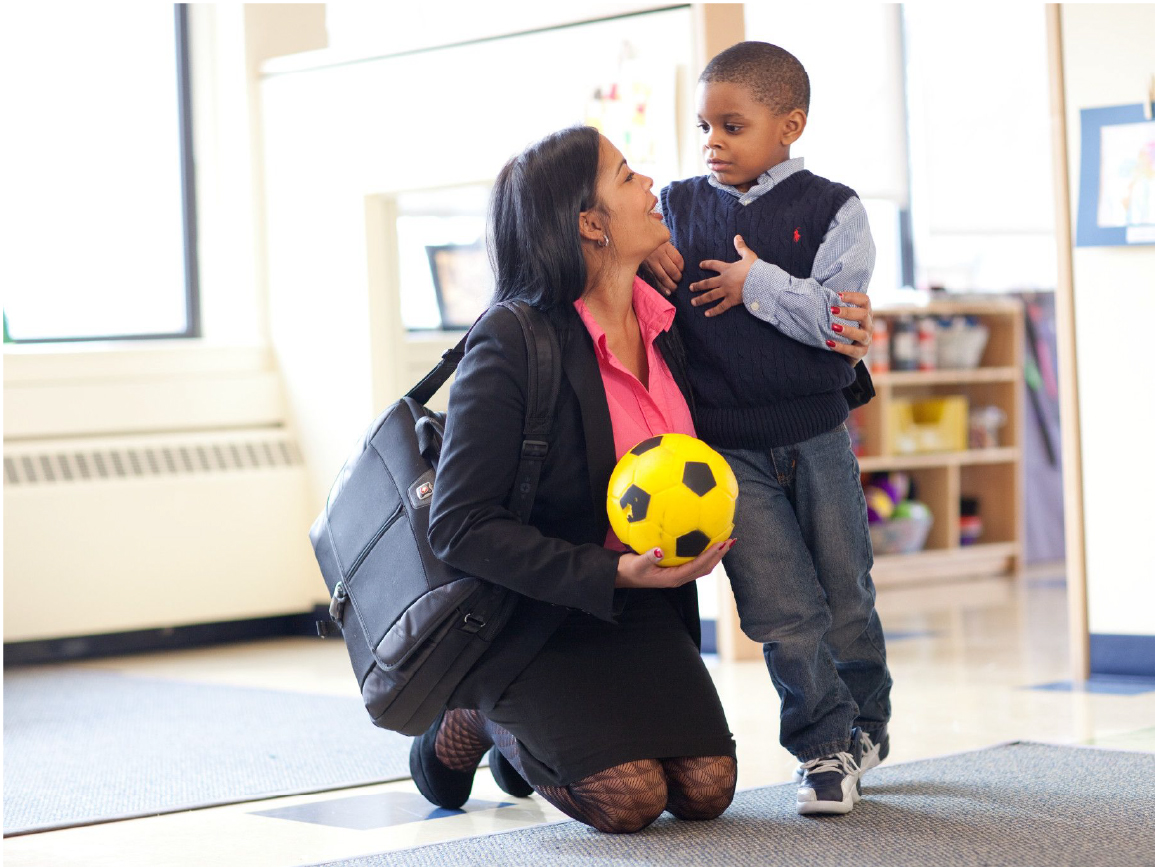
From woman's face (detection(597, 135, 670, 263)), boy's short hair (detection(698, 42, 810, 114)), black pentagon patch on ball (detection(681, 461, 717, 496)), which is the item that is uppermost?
boy's short hair (detection(698, 42, 810, 114))

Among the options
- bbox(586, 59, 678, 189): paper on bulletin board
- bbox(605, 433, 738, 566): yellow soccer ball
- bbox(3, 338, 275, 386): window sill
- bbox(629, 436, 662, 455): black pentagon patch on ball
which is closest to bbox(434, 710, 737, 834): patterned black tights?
bbox(605, 433, 738, 566): yellow soccer ball

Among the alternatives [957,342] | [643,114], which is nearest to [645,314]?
[643,114]

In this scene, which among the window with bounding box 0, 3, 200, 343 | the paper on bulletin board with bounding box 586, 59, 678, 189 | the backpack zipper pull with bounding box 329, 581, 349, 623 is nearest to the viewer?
the backpack zipper pull with bounding box 329, 581, 349, 623

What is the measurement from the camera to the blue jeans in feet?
7.25

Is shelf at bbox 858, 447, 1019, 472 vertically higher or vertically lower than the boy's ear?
lower

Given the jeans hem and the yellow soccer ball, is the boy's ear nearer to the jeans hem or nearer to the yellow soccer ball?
the yellow soccer ball

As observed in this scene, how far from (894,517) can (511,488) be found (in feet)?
13.2

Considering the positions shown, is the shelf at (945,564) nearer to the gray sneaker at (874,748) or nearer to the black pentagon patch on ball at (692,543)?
the gray sneaker at (874,748)

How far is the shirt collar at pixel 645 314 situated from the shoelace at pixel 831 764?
684mm

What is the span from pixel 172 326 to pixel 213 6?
1088 millimetres

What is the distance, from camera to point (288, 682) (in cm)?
400

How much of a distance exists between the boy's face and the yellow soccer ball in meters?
0.44

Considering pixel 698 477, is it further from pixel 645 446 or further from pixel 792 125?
pixel 792 125

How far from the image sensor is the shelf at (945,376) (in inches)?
235
